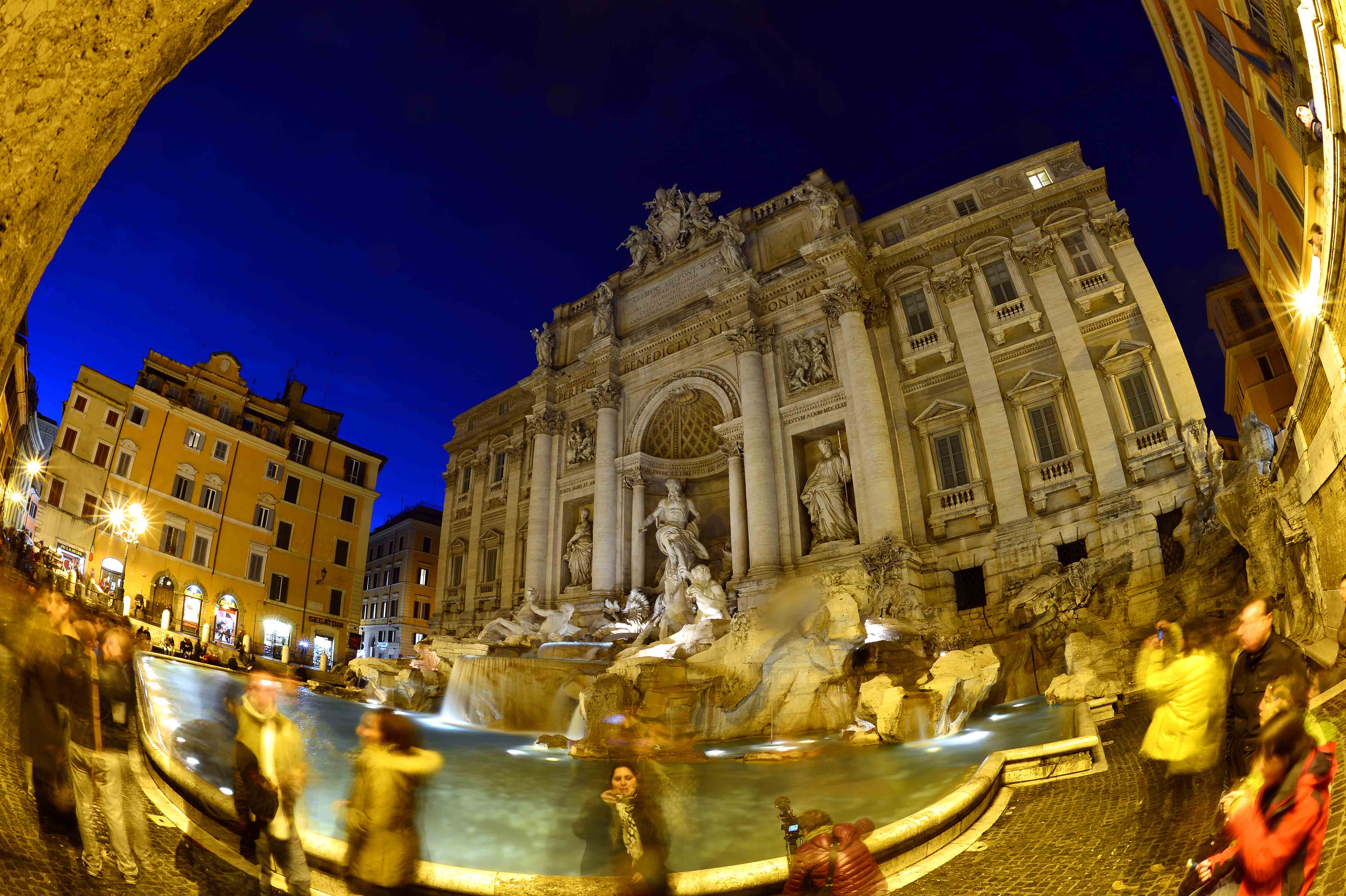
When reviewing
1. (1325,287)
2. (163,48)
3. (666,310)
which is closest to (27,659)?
(163,48)

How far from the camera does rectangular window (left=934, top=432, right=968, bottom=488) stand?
19797mm

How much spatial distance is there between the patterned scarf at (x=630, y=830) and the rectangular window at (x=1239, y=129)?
16.5m

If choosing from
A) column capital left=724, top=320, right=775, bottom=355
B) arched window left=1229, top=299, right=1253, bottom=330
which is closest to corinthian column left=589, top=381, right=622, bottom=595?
column capital left=724, top=320, right=775, bottom=355

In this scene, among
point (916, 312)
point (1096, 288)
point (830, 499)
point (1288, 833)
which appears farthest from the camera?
point (916, 312)

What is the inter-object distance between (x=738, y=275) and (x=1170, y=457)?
13.6m

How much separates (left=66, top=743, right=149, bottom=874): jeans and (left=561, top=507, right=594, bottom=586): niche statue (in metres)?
21.1

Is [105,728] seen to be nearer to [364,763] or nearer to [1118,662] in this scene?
[364,763]

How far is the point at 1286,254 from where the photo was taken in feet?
45.7

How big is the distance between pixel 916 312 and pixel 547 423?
586 inches

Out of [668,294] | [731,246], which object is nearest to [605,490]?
[668,294]

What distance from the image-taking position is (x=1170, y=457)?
54.6 feet

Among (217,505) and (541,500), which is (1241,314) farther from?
(217,505)

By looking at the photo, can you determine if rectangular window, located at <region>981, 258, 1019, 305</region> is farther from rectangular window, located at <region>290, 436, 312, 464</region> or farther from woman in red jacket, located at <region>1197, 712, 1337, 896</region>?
rectangular window, located at <region>290, 436, 312, 464</region>

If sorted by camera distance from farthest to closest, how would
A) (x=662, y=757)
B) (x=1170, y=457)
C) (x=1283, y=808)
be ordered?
1. (x=1170, y=457)
2. (x=662, y=757)
3. (x=1283, y=808)
